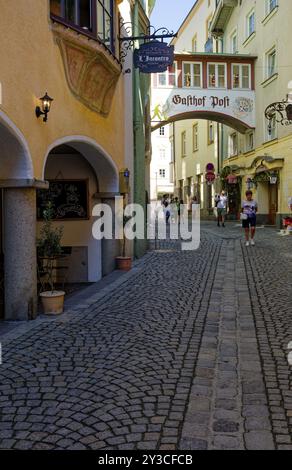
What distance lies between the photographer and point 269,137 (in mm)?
25219

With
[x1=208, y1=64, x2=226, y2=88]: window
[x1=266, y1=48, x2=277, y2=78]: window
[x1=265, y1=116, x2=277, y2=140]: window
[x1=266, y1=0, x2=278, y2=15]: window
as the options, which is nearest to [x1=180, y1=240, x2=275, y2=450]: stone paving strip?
[x1=265, y1=116, x2=277, y2=140]: window

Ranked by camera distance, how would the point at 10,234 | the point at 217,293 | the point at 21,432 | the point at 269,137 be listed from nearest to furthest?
the point at 21,432
the point at 10,234
the point at 217,293
the point at 269,137

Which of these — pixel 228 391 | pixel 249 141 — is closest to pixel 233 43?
pixel 249 141

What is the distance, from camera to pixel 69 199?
412 inches

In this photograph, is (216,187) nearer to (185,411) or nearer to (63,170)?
(63,170)

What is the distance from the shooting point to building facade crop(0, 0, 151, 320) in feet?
20.6

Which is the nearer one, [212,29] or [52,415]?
[52,415]

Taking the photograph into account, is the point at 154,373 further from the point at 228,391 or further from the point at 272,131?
the point at 272,131

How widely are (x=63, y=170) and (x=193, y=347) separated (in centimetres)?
605

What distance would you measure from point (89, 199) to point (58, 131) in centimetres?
316

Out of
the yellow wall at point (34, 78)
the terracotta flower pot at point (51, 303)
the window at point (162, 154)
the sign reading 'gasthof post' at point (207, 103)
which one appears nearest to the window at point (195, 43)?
the sign reading 'gasthof post' at point (207, 103)

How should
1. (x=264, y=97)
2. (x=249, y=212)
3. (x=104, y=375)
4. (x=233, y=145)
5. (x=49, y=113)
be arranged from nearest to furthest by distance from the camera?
1. (x=104, y=375)
2. (x=49, y=113)
3. (x=249, y=212)
4. (x=264, y=97)
5. (x=233, y=145)

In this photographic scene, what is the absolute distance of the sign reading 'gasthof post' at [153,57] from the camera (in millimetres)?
10478
